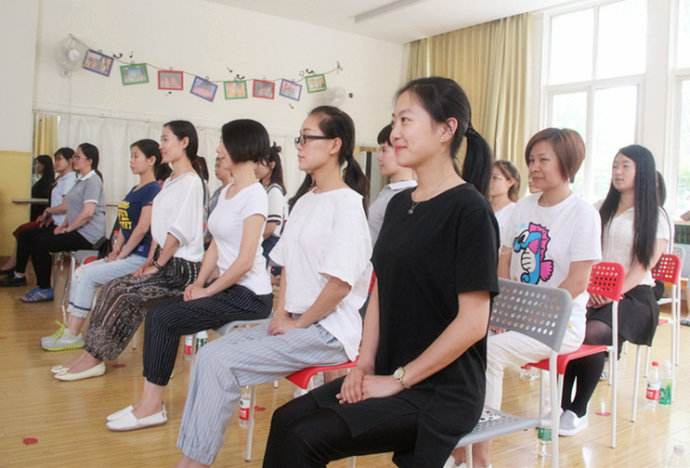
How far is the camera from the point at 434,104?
1.41m

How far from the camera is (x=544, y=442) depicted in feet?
8.03

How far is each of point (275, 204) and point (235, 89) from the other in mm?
4035

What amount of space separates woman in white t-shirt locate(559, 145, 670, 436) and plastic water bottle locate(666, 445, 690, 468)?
14.4 inches

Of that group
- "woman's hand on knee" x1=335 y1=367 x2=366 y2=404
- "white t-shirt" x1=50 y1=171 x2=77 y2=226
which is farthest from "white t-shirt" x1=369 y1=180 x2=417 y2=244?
"white t-shirt" x1=50 y1=171 x2=77 y2=226

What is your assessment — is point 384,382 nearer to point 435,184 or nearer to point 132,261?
point 435,184

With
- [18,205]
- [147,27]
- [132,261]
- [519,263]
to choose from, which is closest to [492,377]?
[519,263]

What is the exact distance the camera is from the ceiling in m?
7.06

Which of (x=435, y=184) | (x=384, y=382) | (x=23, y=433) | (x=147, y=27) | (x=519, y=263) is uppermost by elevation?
(x=147, y=27)

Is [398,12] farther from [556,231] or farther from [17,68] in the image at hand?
[556,231]

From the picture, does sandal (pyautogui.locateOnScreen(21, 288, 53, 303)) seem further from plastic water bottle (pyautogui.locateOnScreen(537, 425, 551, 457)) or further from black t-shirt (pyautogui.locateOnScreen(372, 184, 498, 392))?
black t-shirt (pyautogui.locateOnScreen(372, 184, 498, 392))

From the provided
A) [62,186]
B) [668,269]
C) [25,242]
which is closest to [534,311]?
[668,269]

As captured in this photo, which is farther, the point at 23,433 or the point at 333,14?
the point at 333,14

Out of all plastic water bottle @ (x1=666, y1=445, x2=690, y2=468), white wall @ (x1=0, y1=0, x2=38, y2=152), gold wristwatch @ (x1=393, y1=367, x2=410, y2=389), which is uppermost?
white wall @ (x1=0, y1=0, x2=38, y2=152)

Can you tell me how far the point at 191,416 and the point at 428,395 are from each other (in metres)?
0.86
